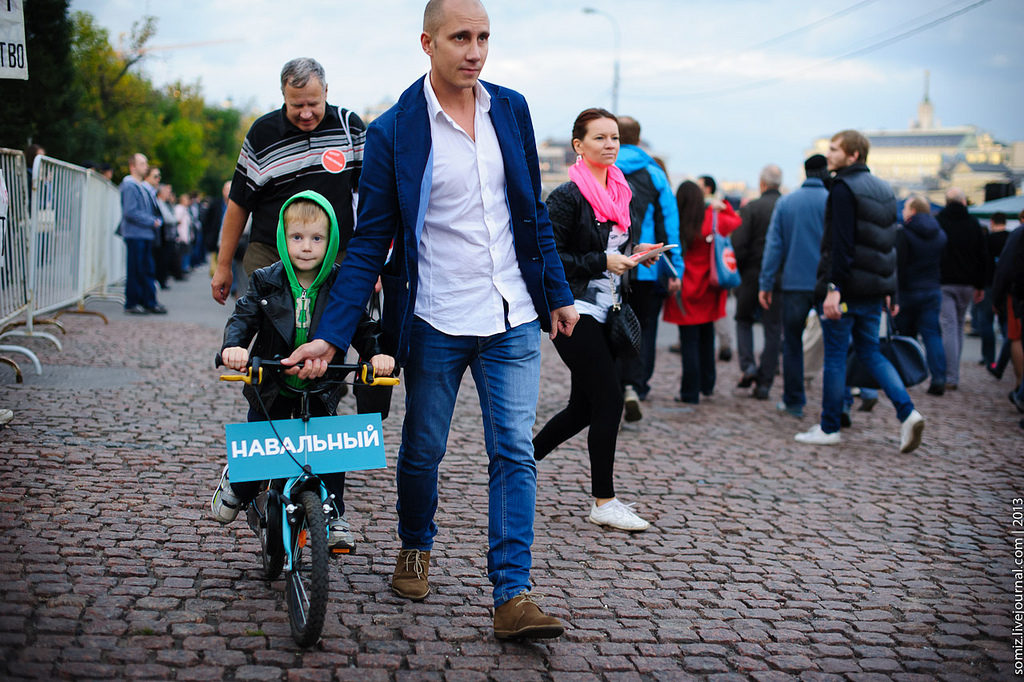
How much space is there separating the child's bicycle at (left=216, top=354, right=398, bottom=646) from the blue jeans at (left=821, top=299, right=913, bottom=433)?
16.3 ft

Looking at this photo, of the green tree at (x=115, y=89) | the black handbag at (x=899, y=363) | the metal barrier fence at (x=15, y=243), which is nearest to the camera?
the black handbag at (x=899, y=363)

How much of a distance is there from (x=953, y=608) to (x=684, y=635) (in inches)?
50.9

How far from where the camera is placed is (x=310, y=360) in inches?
140

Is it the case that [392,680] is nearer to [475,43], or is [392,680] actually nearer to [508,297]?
[508,297]

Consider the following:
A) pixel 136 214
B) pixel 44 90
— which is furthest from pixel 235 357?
→ pixel 44 90

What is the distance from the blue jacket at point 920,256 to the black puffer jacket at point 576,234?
22.2 feet

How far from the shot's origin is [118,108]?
43312 millimetres

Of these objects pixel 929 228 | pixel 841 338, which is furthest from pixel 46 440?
pixel 929 228

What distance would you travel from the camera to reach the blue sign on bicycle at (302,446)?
3.60 m

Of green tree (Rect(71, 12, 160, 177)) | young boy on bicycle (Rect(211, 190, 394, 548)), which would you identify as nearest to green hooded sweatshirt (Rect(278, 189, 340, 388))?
young boy on bicycle (Rect(211, 190, 394, 548))

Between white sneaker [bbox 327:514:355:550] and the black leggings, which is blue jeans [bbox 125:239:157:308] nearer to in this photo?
the black leggings

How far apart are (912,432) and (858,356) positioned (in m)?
0.76

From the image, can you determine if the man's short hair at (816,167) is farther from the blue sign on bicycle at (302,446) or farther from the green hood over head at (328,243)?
the blue sign on bicycle at (302,446)

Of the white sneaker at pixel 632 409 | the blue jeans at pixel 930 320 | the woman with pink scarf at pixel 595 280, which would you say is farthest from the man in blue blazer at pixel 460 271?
the blue jeans at pixel 930 320
